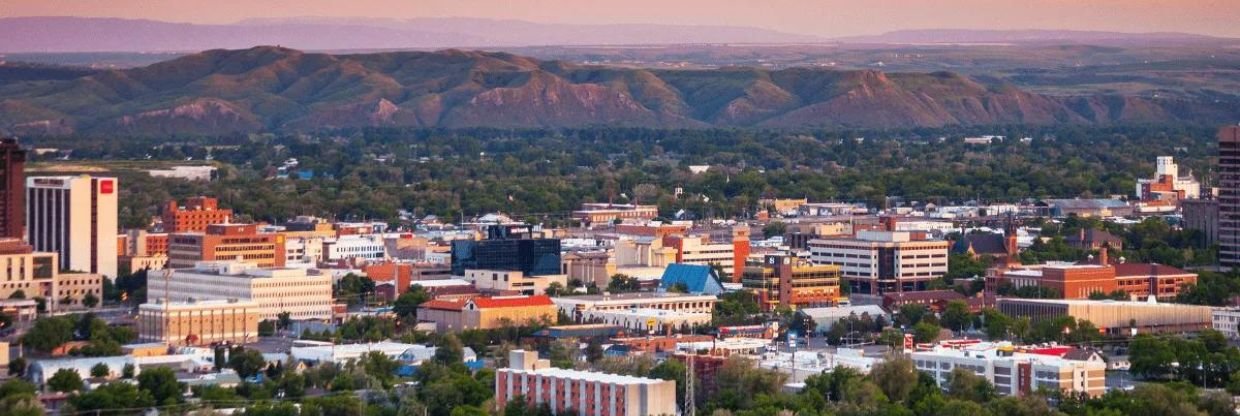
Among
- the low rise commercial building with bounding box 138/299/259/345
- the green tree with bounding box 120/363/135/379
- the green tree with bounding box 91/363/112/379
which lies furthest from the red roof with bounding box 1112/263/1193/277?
the green tree with bounding box 91/363/112/379

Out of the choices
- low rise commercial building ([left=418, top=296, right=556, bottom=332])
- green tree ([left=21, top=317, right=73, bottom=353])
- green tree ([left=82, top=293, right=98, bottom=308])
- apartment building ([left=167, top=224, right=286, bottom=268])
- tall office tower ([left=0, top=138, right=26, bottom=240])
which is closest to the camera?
green tree ([left=21, top=317, right=73, bottom=353])

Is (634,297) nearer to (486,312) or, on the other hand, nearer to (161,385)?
(486,312)

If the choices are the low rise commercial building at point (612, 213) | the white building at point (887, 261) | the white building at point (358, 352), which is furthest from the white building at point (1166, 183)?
the white building at point (358, 352)

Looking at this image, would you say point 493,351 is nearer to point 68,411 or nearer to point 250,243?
point 68,411

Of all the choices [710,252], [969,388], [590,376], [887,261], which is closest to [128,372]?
[590,376]

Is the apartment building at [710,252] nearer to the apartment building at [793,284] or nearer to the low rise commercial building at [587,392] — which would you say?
the apartment building at [793,284]

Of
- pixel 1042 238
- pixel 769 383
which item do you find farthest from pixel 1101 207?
pixel 769 383

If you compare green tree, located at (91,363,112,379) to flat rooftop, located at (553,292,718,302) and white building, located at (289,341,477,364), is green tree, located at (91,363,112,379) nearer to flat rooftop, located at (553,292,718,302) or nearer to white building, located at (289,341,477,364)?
white building, located at (289,341,477,364)

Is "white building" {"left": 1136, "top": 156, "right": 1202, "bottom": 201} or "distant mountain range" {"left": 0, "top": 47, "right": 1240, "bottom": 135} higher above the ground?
"distant mountain range" {"left": 0, "top": 47, "right": 1240, "bottom": 135}
